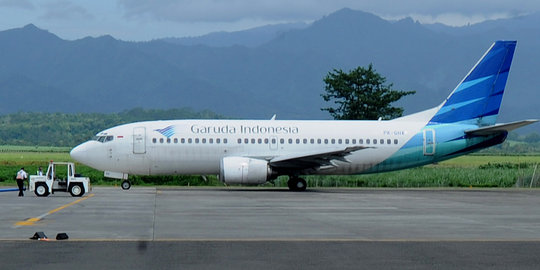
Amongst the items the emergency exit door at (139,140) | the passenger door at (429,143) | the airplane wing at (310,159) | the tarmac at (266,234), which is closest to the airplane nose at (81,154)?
the emergency exit door at (139,140)

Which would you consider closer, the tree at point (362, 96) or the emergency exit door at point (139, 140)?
the emergency exit door at point (139, 140)

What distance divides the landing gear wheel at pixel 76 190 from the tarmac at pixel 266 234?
8.96ft

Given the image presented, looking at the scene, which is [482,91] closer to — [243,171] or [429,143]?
[429,143]

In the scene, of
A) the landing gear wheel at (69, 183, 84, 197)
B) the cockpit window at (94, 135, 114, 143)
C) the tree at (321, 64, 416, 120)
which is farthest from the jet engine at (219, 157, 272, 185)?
the tree at (321, 64, 416, 120)

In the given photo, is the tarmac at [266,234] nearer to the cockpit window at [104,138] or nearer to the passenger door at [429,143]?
the cockpit window at [104,138]

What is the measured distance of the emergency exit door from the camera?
4466cm

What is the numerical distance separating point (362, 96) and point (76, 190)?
151ft

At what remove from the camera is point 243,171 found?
142ft

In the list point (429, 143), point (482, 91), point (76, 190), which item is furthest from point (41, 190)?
point (482, 91)

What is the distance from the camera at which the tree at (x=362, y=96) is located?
8000 centimetres
